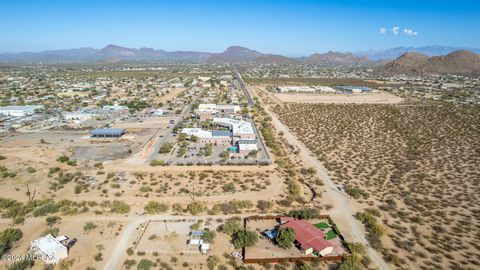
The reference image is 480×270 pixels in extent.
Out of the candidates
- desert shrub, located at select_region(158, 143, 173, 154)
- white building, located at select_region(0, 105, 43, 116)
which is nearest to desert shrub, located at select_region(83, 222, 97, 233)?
desert shrub, located at select_region(158, 143, 173, 154)

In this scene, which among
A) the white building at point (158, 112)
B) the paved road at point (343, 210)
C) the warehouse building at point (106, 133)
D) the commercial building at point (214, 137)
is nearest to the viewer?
the paved road at point (343, 210)

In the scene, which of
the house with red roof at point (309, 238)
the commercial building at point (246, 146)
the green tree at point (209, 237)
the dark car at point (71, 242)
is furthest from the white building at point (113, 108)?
the house with red roof at point (309, 238)

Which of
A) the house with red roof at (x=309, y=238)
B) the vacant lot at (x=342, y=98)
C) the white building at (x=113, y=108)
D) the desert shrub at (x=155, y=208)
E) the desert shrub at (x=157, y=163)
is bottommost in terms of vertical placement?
the desert shrub at (x=155, y=208)

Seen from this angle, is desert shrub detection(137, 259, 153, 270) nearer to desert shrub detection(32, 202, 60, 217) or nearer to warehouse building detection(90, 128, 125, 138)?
desert shrub detection(32, 202, 60, 217)

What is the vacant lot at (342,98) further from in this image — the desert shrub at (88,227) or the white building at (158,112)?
the desert shrub at (88,227)

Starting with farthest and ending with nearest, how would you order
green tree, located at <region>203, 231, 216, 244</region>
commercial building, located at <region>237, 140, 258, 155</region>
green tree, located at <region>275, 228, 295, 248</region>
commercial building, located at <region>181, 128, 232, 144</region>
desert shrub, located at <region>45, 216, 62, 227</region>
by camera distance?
commercial building, located at <region>181, 128, 232, 144</region>, commercial building, located at <region>237, 140, 258, 155</region>, desert shrub, located at <region>45, 216, 62, 227</region>, green tree, located at <region>203, 231, 216, 244</region>, green tree, located at <region>275, 228, 295, 248</region>

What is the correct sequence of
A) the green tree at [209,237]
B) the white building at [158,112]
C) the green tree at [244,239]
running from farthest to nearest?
the white building at [158,112] < the green tree at [209,237] < the green tree at [244,239]

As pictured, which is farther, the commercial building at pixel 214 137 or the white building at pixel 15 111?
the white building at pixel 15 111
